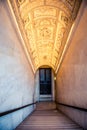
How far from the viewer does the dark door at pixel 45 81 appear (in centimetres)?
2000

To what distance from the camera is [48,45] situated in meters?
10.8

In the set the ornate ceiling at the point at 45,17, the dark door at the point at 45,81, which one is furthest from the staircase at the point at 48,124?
the dark door at the point at 45,81

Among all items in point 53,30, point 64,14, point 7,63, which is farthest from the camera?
point 53,30

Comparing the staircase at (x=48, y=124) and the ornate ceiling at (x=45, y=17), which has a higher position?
the ornate ceiling at (x=45, y=17)

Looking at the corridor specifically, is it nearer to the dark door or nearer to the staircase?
the staircase

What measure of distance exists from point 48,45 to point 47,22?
130 inches

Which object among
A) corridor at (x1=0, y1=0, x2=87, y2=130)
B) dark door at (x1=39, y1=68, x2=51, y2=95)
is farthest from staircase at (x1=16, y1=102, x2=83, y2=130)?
dark door at (x1=39, y1=68, x2=51, y2=95)

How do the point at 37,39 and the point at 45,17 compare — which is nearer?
the point at 45,17

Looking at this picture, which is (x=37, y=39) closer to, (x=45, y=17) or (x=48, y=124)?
(x=45, y=17)

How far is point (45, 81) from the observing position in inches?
803

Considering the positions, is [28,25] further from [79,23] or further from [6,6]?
[6,6]

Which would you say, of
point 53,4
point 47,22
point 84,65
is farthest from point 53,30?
point 84,65

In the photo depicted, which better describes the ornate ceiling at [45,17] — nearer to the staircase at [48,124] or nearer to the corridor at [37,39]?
the corridor at [37,39]

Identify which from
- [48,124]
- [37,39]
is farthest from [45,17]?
[48,124]
